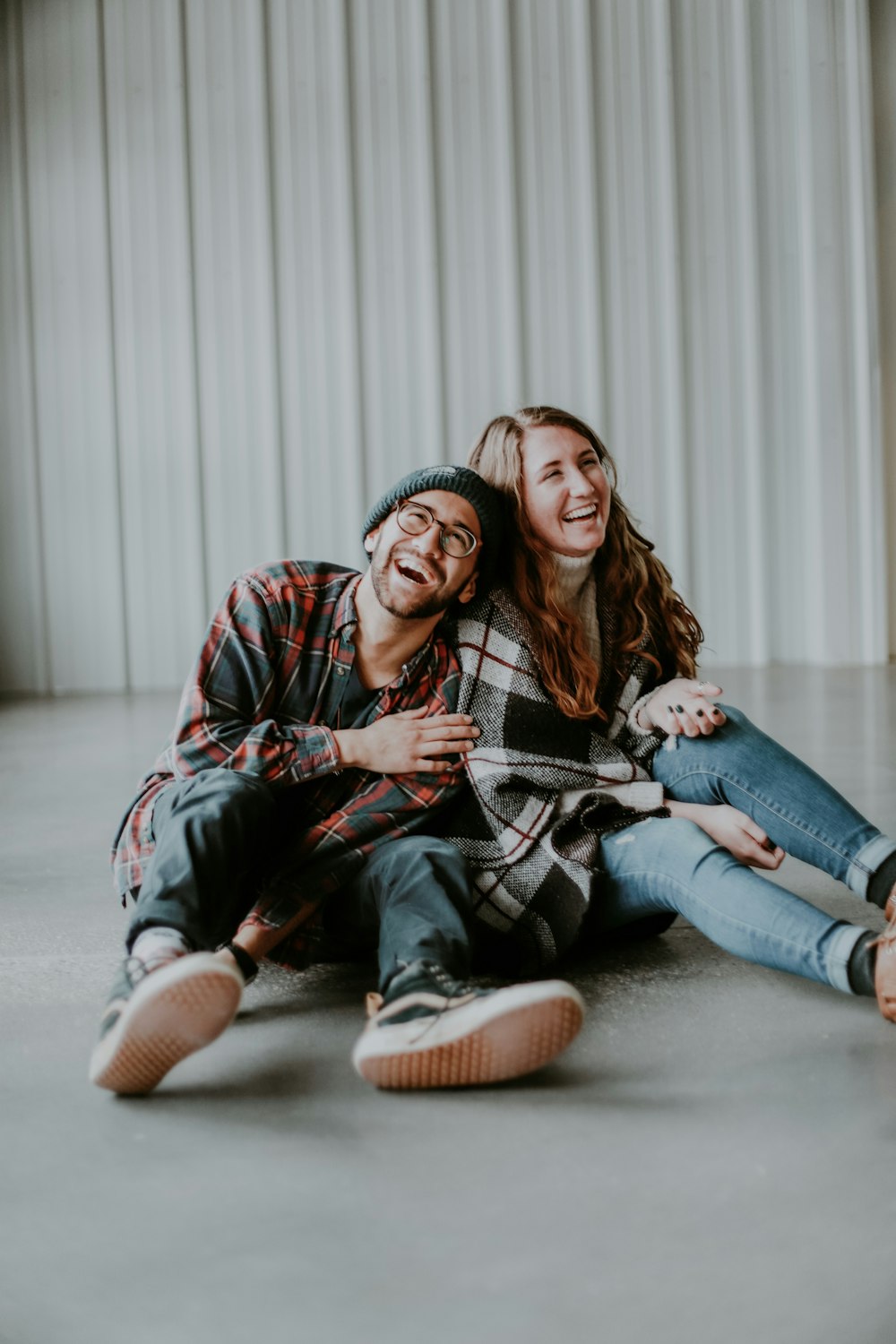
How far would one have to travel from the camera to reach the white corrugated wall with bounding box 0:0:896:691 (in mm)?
7684

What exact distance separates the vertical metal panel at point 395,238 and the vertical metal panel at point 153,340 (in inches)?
41.8

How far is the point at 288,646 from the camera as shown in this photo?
7.22 feet

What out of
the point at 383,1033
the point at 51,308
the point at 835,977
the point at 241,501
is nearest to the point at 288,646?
the point at 383,1033

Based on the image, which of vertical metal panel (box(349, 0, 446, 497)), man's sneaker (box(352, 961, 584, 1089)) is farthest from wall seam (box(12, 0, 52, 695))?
man's sneaker (box(352, 961, 584, 1089))

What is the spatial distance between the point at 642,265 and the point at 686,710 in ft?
20.3

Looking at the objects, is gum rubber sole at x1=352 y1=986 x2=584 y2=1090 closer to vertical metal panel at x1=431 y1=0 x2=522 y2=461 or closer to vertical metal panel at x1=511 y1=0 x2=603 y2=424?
vertical metal panel at x1=431 y1=0 x2=522 y2=461

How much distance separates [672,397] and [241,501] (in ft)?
8.88

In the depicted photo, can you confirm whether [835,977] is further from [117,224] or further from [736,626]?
[117,224]

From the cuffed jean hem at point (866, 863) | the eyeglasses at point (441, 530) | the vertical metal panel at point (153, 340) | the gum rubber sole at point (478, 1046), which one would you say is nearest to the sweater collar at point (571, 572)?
the eyeglasses at point (441, 530)

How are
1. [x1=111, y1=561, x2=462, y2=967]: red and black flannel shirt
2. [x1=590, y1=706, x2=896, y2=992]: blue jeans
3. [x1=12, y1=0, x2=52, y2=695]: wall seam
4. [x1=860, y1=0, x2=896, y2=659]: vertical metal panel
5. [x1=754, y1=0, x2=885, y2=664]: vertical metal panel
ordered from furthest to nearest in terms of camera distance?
[x1=860, y1=0, x2=896, y2=659]: vertical metal panel, [x1=754, y1=0, x2=885, y2=664]: vertical metal panel, [x1=12, y1=0, x2=52, y2=695]: wall seam, [x1=111, y1=561, x2=462, y2=967]: red and black flannel shirt, [x1=590, y1=706, x2=896, y2=992]: blue jeans

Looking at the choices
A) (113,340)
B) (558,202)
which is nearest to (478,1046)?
(113,340)

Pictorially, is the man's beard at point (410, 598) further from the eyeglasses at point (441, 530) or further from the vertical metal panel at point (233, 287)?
the vertical metal panel at point (233, 287)

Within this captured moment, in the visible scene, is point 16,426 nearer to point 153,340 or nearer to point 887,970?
point 153,340

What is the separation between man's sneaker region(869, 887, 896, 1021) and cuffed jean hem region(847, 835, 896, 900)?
239 millimetres
